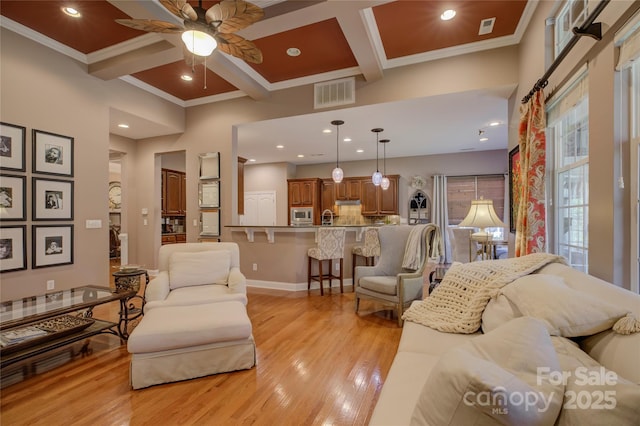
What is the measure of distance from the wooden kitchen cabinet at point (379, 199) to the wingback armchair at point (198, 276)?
509 cm

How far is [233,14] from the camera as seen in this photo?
2070 millimetres

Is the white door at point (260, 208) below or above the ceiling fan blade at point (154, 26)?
below

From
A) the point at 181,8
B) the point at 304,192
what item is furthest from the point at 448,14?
the point at 304,192

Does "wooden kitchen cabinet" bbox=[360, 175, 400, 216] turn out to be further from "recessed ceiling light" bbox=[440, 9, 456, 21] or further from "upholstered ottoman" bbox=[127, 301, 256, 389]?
"upholstered ottoman" bbox=[127, 301, 256, 389]

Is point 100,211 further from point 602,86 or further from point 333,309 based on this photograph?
point 602,86

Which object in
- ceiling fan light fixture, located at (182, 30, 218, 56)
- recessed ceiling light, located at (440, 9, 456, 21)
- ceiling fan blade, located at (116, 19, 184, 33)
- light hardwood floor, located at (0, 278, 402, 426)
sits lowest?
light hardwood floor, located at (0, 278, 402, 426)

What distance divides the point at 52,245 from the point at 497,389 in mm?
4459

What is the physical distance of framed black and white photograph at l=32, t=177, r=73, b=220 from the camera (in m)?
3.25

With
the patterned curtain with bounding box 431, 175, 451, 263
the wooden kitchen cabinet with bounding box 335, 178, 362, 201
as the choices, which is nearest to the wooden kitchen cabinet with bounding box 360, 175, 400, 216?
the wooden kitchen cabinet with bounding box 335, 178, 362, 201

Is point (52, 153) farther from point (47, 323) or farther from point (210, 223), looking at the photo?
point (210, 223)

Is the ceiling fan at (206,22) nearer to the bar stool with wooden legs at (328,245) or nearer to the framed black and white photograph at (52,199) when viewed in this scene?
the framed black and white photograph at (52,199)

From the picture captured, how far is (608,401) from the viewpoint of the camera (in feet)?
2.31

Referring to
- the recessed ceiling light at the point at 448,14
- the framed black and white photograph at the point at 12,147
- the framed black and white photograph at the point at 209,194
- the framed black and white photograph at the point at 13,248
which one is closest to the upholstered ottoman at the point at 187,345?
the framed black and white photograph at the point at 13,248

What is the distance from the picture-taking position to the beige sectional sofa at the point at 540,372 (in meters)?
0.72
